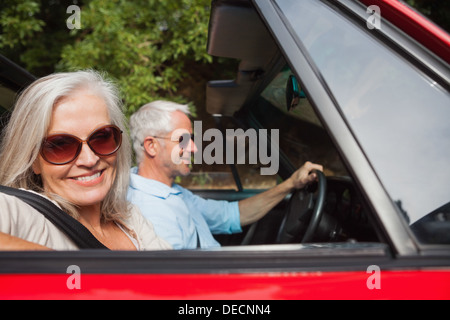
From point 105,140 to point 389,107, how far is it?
2.71ft

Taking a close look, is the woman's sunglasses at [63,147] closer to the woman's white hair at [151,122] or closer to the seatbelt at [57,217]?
the seatbelt at [57,217]

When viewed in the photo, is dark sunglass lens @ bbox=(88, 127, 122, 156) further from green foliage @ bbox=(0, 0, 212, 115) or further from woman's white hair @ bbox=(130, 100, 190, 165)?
green foliage @ bbox=(0, 0, 212, 115)

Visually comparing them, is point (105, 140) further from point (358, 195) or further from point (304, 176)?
point (304, 176)

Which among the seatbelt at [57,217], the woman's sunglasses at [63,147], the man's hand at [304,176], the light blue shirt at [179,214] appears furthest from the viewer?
the man's hand at [304,176]

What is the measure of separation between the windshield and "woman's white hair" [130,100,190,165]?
131 cm

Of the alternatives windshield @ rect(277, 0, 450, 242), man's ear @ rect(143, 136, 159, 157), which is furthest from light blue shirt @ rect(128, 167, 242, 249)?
windshield @ rect(277, 0, 450, 242)

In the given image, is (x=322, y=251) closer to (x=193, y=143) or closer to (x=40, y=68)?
(x=193, y=143)

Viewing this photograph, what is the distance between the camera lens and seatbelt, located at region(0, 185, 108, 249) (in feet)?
3.51

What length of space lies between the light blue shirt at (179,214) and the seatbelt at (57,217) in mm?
A: 786

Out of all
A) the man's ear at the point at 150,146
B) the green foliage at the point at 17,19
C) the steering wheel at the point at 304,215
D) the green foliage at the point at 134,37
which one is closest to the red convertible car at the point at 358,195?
the steering wheel at the point at 304,215

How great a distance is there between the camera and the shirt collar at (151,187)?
81.3 inches

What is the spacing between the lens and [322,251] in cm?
89

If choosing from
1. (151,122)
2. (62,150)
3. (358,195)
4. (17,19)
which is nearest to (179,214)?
(151,122)
